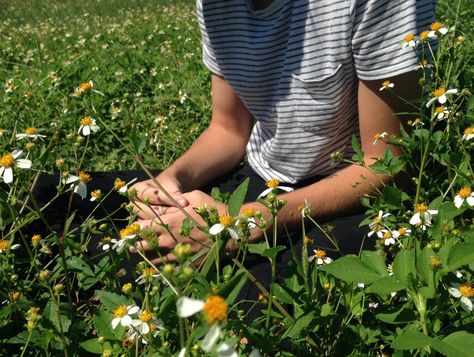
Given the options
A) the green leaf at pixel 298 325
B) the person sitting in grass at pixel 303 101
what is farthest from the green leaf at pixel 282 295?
the person sitting in grass at pixel 303 101

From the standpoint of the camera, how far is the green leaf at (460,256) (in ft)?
2.32

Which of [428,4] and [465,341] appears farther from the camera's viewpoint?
[428,4]

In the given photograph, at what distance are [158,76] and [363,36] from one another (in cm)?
233

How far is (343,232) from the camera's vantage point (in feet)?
4.73

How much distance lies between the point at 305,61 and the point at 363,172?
1.06ft

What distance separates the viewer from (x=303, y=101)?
1.64 meters

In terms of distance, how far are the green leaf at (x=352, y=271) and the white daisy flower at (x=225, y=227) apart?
0.43 feet

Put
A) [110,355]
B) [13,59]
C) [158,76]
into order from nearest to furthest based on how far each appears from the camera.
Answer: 1. [110,355]
2. [158,76]
3. [13,59]

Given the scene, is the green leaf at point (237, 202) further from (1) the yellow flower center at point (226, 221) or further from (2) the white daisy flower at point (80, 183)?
(2) the white daisy flower at point (80, 183)

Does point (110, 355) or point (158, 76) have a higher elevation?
point (110, 355)

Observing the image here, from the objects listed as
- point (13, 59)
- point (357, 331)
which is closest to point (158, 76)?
point (13, 59)

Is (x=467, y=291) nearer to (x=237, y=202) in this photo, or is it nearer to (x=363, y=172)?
(x=237, y=202)

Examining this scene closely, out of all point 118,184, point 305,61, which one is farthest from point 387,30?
point 118,184

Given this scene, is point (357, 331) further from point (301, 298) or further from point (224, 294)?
point (224, 294)
